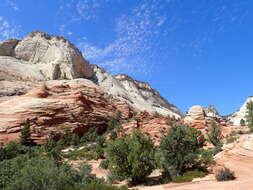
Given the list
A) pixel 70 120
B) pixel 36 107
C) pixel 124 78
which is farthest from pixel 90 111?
pixel 124 78

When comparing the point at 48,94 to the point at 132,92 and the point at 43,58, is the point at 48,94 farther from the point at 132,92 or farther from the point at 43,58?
the point at 132,92

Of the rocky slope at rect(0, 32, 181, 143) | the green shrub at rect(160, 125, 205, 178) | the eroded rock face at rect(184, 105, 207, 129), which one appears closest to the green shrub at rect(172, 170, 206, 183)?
the green shrub at rect(160, 125, 205, 178)

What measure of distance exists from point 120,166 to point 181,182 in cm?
441

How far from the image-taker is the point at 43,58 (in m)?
73.3

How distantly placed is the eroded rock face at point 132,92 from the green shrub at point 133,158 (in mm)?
44064

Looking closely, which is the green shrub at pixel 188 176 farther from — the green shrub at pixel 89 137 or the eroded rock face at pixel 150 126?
the green shrub at pixel 89 137

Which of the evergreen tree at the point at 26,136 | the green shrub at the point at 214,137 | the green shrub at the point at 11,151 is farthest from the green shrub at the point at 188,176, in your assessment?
the evergreen tree at the point at 26,136

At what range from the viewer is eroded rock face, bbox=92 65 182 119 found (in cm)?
7438

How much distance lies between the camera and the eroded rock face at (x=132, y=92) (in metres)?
74.4

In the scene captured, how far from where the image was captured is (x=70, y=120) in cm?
3981

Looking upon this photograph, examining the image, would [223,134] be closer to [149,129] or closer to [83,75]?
[149,129]

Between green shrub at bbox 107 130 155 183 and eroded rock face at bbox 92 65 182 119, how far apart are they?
44.1 m

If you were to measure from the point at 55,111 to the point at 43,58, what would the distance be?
1559 inches

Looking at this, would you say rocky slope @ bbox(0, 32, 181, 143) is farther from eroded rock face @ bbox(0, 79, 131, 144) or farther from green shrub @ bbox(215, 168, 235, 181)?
green shrub @ bbox(215, 168, 235, 181)
